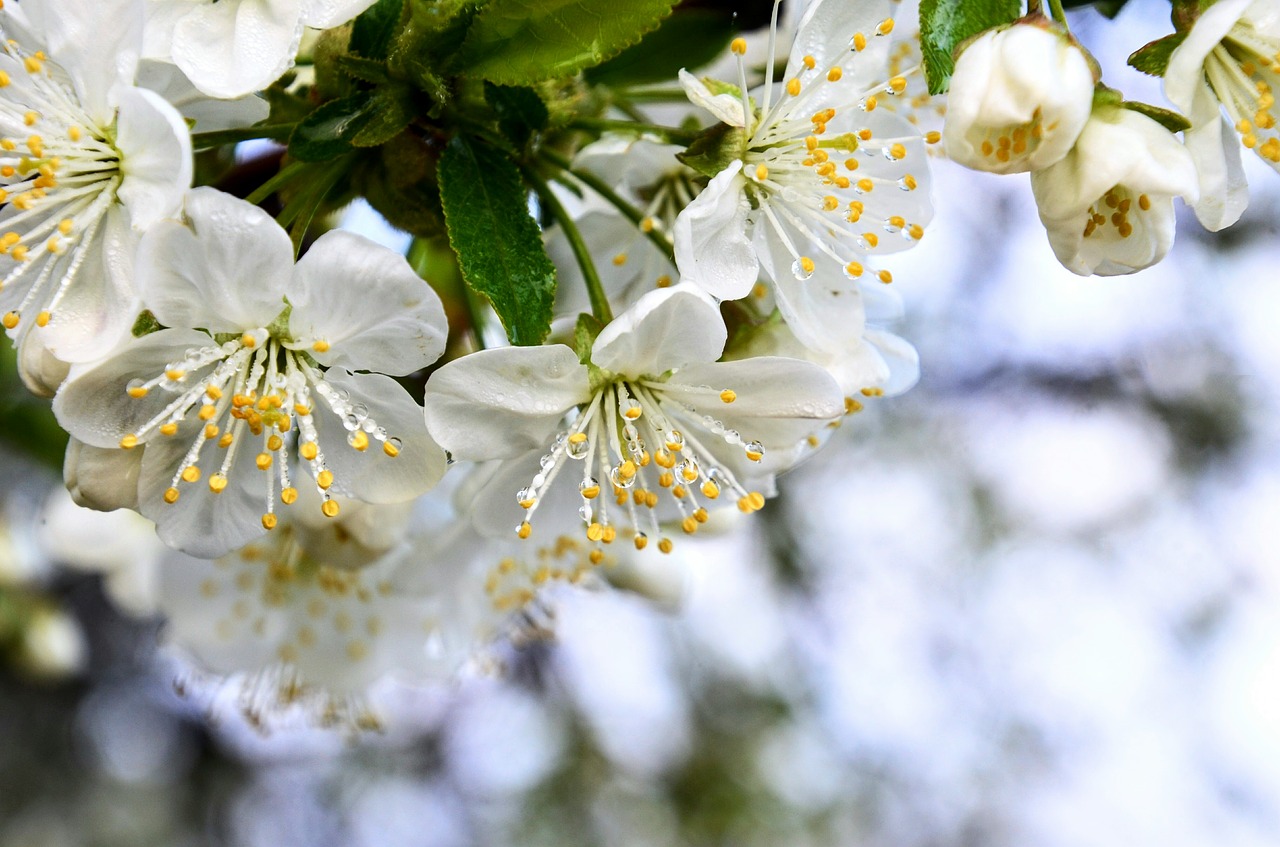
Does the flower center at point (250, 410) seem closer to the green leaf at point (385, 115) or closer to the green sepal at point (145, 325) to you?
the green sepal at point (145, 325)

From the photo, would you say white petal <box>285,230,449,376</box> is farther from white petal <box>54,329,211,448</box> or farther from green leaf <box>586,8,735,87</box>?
green leaf <box>586,8,735,87</box>

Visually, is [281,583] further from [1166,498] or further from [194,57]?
[1166,498]

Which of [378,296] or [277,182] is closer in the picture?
[378,296]

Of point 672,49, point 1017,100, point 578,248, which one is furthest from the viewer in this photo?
point 672,49

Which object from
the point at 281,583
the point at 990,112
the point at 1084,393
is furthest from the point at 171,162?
the point at 1084,393

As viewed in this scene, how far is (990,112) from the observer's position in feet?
2.37

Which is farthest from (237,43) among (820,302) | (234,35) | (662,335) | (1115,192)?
(1115,192)

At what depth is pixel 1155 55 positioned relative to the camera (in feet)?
2.68

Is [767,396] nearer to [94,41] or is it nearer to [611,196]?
[611,196]

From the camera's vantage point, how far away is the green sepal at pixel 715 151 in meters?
0.85

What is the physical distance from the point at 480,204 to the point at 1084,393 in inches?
103

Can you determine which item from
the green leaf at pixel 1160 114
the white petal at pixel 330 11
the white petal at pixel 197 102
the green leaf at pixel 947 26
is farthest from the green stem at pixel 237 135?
the green leaf at pixel 1160 114

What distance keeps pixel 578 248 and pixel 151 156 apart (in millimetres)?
328

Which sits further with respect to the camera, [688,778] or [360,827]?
[360,827]
